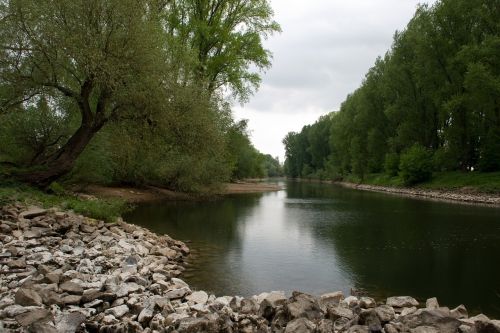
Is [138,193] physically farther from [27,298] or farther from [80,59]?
[27,298]

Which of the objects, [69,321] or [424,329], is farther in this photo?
[424,329]

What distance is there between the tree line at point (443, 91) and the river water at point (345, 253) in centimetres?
A: 1967

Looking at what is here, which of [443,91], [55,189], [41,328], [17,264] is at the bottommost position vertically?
[41,328]

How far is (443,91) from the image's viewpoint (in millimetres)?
47500

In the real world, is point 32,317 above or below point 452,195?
below

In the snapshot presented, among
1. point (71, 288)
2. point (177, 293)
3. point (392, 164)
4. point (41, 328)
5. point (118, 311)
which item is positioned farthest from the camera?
point (392, 164)

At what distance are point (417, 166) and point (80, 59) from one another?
1688 inches

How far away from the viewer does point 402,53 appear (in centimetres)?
5712

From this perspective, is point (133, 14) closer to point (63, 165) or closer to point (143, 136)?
point (143, 136)

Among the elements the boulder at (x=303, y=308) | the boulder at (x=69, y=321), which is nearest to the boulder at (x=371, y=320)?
the boulder at (x=303, y=308)

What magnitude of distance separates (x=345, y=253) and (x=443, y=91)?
127 feet

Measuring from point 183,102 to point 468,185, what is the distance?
3308 cm

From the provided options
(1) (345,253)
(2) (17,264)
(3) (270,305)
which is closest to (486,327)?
(3) (270,305)

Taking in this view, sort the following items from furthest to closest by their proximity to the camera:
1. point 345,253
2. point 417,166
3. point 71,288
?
1. point 417,166
2. point 345,253
3. point 71,288
